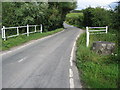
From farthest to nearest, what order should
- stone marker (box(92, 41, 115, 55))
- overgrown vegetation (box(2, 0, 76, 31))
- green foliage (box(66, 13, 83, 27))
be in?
green foliage (box(66, 13, 83, 27)) → overgrown vegetation (box(2, 0, 76, 31)) → stone marker (box(92, 41, 115, 55))

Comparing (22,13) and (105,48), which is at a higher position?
(22,13)

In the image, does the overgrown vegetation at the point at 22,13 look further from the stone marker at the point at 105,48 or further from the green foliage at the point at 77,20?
the green foliage at the point at 77,20

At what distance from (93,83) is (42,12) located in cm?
2376

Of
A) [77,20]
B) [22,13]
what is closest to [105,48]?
[22,13]

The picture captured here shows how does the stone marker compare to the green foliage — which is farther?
the green foliage

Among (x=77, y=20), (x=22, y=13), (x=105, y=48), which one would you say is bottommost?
(x=105, y=48)

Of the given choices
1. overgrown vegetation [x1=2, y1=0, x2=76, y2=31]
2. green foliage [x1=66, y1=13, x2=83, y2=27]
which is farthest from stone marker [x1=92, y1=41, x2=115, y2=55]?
green foliage [x1=66, y1=13, x2=83, y2=27]

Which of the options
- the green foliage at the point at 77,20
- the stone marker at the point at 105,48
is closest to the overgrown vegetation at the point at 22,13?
the stone marker at the point at 105,48

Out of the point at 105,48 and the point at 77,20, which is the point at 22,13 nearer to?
the point at 105,48

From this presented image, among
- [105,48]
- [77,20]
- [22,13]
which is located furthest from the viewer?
[77,20]

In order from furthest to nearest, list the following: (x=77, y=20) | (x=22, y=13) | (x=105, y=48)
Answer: (x=77, y=20) → (x=22, y=13) → (x=105, y=48)

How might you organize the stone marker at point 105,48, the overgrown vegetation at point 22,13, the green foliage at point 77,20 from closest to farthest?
the stone marker at point 105,48
the overgrown vegetation at point 22,13
the green foliage at point 77,20

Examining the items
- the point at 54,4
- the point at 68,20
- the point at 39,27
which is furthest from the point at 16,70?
the point at 68,20

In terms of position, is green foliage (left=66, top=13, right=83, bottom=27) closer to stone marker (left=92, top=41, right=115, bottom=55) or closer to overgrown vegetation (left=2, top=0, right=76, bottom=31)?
overgrown vegetation (left=2, top=0, right=76, bottom=31)
